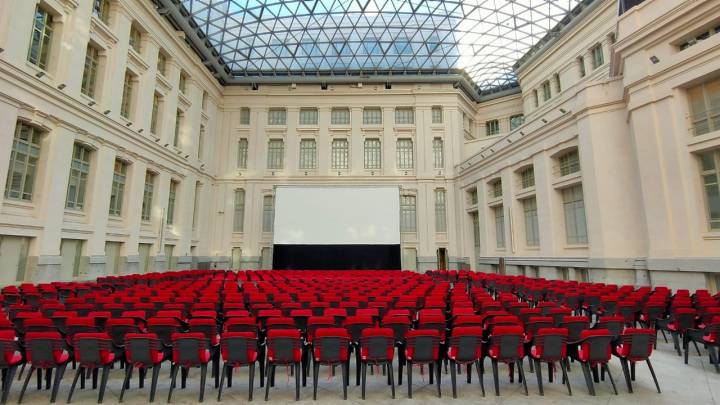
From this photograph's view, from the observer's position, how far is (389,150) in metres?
32.2

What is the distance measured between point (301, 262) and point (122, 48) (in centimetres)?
1785

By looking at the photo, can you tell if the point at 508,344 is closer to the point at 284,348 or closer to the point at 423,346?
the point at 423,346

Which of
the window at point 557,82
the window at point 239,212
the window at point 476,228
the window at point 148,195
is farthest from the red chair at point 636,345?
the window at point 239,212

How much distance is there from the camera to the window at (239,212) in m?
31.3

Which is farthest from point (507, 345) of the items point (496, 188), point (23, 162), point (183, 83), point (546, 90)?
point (183, 83)

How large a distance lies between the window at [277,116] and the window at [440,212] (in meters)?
16.1

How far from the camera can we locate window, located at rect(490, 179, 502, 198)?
25.0 metres

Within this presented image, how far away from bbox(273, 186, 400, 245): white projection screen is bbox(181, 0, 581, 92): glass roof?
41.1ft

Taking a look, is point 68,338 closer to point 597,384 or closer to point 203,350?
point 203,350

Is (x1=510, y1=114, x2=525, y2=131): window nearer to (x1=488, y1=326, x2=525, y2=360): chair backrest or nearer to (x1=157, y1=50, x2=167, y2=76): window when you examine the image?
(x1=157, y1=50, x2=167, y2=76): window

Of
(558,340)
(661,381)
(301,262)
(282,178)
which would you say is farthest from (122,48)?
(661,381)

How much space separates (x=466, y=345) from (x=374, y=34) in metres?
29.0

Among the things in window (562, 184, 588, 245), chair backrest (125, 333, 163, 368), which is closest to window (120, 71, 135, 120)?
chair backrest (125, 333, 163, 368)

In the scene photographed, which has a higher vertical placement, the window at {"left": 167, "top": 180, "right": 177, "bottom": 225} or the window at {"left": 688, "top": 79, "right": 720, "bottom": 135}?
the window at {"left": 688, "top": 79, "right": 720, "bottom": 135}
